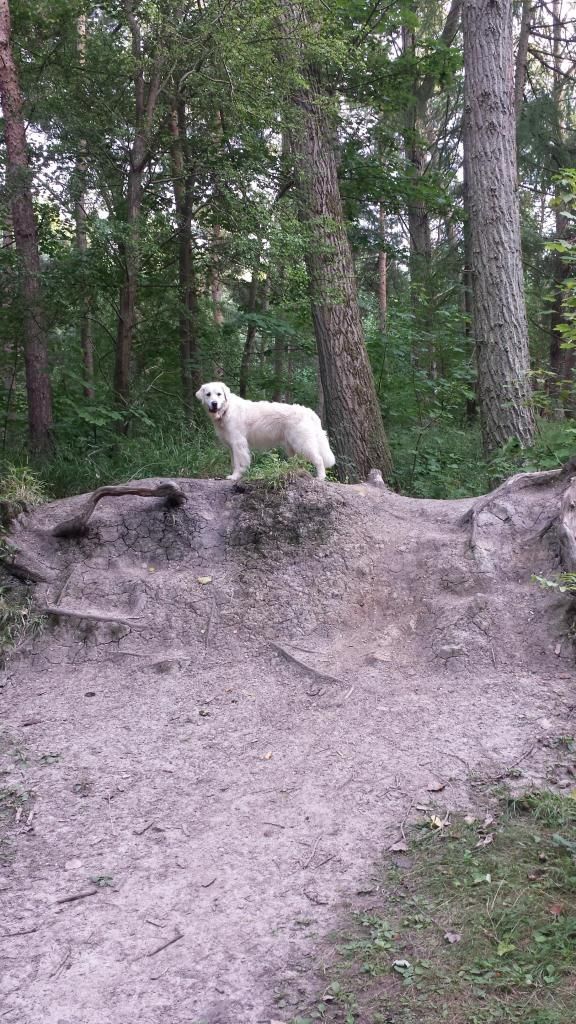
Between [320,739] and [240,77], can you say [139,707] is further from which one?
[240,77]

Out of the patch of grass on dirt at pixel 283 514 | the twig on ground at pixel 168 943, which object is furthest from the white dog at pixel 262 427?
the twig on ground at pixel 168 943

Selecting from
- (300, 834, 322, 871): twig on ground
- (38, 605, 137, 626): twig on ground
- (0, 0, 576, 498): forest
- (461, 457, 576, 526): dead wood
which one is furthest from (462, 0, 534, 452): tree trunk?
(300, 834, 322, 871): twig on ground

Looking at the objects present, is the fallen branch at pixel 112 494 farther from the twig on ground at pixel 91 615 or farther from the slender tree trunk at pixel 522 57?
the slender tree trunk at pixel 522 57

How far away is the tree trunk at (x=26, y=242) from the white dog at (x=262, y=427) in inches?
93.3

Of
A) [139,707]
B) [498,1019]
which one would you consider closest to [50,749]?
[139,707]

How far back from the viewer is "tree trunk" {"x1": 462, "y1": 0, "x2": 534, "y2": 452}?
27.5ft

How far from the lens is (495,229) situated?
862 cm

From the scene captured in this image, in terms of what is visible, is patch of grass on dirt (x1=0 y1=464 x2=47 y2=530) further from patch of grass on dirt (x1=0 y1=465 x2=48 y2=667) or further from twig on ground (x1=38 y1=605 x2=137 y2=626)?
twig on ground (x1=38 y1=605 x2=137 y2=626)

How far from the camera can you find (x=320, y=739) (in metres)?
4.55

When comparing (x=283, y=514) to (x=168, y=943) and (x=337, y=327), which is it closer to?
(x=168, y=943)

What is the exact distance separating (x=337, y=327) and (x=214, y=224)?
7.07ft

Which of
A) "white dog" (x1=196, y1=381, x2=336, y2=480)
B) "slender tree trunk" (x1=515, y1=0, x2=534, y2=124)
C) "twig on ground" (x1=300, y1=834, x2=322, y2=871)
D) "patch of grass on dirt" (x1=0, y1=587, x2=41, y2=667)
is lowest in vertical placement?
"twig on ground" (x1=300, y1=834, x2=322, y2=871)

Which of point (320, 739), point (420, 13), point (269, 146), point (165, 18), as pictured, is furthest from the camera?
point (420, 13)

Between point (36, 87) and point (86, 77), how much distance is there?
0.70 meters
